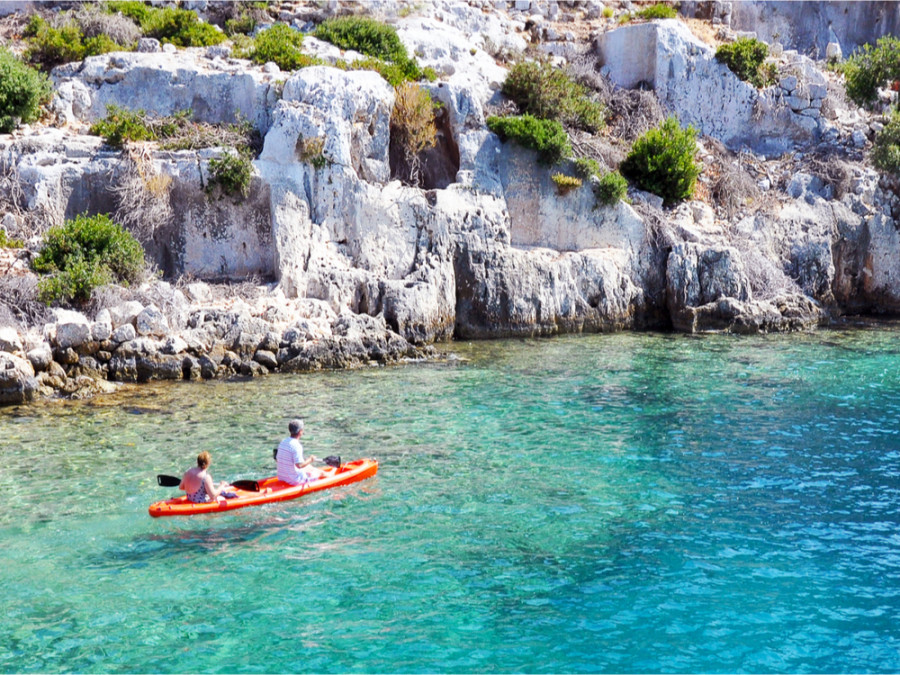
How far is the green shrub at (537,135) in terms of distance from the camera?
82.3 ft

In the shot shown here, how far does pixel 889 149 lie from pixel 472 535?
78.1 ft

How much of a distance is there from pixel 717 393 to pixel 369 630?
1128 centimetres

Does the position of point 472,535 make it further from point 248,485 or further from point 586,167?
point 586,167

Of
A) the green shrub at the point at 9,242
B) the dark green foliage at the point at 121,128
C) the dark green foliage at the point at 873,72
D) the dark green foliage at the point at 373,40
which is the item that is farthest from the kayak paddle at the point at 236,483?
the dark green foliage at the point at 873,72

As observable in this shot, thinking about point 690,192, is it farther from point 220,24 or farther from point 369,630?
point 369,630

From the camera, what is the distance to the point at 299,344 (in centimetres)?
1958

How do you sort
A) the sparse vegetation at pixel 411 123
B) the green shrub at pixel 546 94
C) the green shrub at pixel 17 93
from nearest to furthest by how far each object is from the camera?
the green shrub at pixel 17 93 < the sparse vegetation at pixel 411 123 < the green shrub at pixel 546 94

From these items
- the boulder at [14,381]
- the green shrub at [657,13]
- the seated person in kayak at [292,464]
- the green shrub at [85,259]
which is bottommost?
the seated person in kayak at [292,464]

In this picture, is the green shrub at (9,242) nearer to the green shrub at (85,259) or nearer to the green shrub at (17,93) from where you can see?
the green shrub at (85,259)

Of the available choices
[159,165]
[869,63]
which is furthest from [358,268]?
[869,63]

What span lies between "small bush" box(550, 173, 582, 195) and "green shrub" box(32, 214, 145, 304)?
11816mm

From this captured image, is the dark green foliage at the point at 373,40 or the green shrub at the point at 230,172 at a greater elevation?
the dark green foliage at the point at 373,40

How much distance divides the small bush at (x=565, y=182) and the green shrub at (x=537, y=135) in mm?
517

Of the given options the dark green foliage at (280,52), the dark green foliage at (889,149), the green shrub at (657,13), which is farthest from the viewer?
the green shrub at (657,13)
